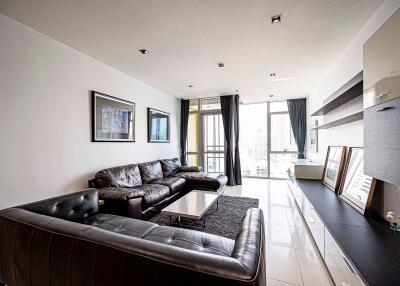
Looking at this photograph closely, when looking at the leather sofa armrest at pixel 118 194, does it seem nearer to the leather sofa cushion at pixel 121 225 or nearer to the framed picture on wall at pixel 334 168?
the leather sofa cushion at pixel 121 225

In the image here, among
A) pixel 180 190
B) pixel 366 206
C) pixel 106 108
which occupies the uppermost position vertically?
pixel 106 108

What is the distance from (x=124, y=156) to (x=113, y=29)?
2254 millimetres

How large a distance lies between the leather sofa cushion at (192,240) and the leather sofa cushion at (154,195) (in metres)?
1.08

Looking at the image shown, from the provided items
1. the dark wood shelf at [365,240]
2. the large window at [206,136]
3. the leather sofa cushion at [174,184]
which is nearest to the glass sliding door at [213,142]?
the large window at [206,136]

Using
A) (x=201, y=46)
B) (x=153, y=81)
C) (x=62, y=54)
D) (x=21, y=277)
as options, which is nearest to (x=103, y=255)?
(x=21, y=277)

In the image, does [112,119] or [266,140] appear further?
[266,140]

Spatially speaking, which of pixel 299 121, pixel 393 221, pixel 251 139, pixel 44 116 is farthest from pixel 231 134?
pixel 44 116

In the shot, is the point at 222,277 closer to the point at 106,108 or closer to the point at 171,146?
the point at 106,108

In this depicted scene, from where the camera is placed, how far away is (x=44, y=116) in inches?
89.7

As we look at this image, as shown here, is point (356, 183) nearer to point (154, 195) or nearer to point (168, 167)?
point (154, 195)

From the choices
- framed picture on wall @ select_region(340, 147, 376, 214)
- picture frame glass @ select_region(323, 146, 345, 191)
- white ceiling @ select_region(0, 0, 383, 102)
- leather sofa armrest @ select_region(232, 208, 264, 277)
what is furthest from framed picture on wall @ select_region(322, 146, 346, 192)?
leather sofa armrest @ select_region(232, 208, 264, 277)

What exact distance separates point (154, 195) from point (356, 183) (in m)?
2.65

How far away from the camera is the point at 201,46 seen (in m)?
2.49

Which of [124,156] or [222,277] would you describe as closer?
[222,277]
